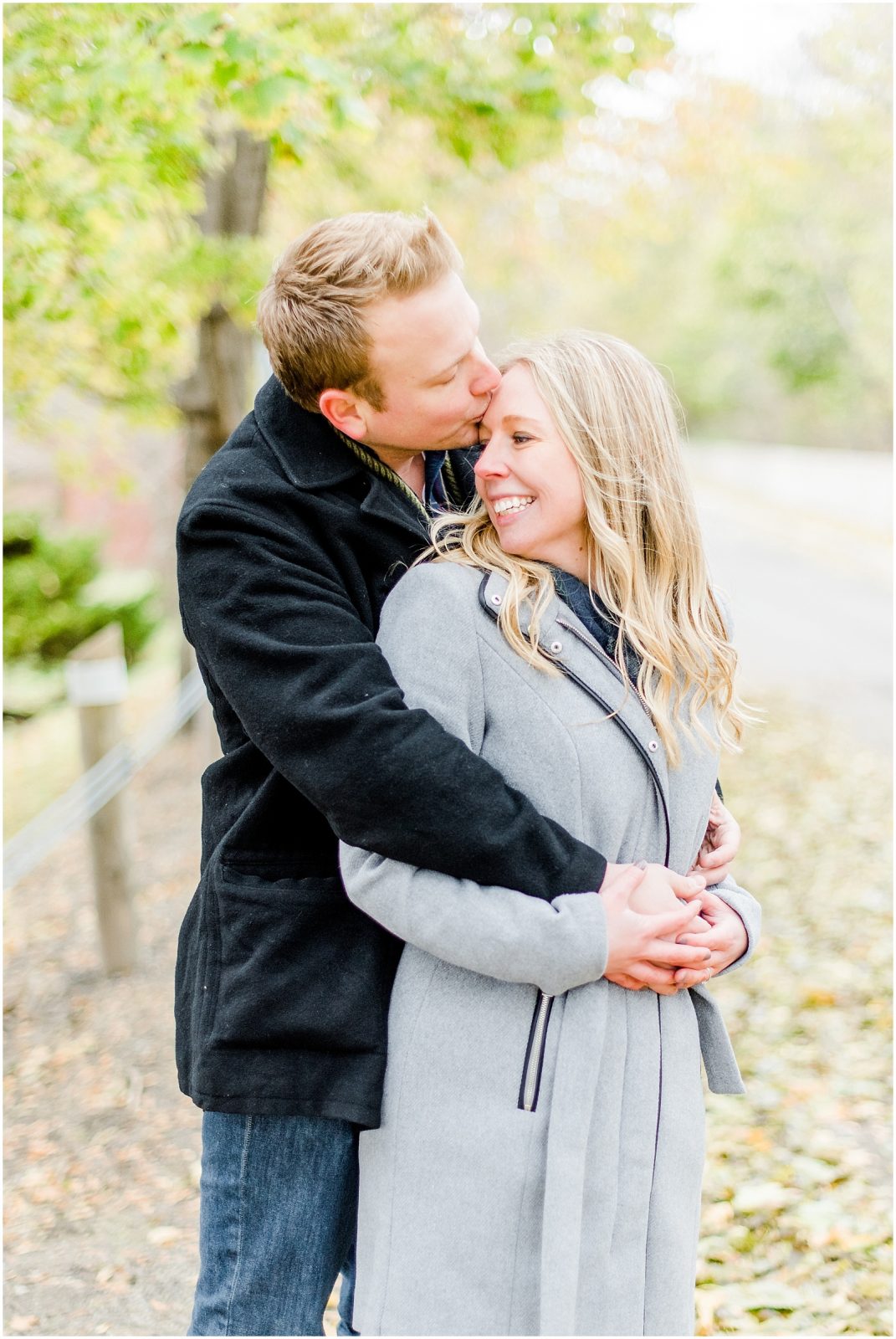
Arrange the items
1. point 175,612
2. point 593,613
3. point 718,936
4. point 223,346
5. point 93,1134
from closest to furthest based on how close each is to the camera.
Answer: point 718,936, point 593,613, point 93,1134, point 223,346, point 175,612

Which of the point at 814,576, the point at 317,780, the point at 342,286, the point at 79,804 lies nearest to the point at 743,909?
the point at 317,780

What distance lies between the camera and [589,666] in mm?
1884

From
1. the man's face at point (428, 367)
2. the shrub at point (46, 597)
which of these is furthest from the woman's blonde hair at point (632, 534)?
the shrub at point (46, 597)

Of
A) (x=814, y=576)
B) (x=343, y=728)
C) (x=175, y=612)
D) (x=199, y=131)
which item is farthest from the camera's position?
(x=814, y=576)

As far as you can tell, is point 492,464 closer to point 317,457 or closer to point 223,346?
point 317,457

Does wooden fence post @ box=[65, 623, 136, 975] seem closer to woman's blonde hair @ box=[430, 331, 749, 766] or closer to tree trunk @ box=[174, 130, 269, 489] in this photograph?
tree trunk @ box=[174, 130, 269, 489]

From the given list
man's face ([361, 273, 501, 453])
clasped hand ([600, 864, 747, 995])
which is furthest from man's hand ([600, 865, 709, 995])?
man's face ([361, 273, 501, 453])

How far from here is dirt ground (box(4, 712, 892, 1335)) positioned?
334cm

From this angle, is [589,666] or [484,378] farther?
[484,378]

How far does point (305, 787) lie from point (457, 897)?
27 centimetres

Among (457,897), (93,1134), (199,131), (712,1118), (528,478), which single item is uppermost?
(199,131)

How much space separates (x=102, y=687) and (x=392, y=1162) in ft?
11.5

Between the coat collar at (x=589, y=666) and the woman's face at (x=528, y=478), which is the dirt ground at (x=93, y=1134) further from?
the woman's face at (x=528, y=478)

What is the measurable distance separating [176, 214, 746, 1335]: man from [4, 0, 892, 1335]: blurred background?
1.62 feet
